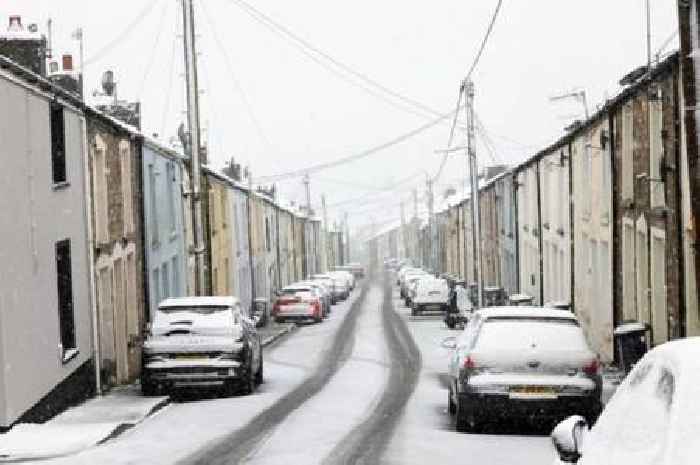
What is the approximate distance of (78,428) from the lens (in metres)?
15.3

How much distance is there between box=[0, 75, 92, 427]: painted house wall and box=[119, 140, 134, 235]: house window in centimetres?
619

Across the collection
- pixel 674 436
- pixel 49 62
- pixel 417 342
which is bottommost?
pixel 417 342

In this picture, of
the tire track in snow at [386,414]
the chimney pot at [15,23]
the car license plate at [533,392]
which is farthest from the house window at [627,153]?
the chimney pot at [15,23]

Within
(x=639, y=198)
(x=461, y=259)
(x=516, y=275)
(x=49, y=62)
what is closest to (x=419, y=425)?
(x=639, y=198)

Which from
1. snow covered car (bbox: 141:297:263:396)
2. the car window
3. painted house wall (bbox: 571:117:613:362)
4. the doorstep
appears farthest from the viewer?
painted house wall (bbox: 571:117:613:362)

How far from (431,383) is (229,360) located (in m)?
5.79

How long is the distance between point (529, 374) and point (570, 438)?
8383 millimetres

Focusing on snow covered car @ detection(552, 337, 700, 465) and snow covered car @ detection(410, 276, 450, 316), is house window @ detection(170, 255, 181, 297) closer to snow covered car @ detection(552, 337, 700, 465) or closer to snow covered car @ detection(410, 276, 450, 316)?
snow covered car @ detection(410, 276, 450, 316)

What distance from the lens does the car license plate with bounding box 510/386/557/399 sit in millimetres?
14555

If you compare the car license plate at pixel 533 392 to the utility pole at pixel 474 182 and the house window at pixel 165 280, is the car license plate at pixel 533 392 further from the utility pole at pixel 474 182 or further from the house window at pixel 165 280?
the utility pole at pixel 474 182

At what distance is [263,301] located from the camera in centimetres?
5019

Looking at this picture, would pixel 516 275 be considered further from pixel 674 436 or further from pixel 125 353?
pixel 674 436

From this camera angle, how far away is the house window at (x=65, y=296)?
1912cm

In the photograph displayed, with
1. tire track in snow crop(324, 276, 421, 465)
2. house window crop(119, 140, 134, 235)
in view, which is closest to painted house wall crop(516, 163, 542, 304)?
tire track in snow crop(324, 276, 421, 465)
